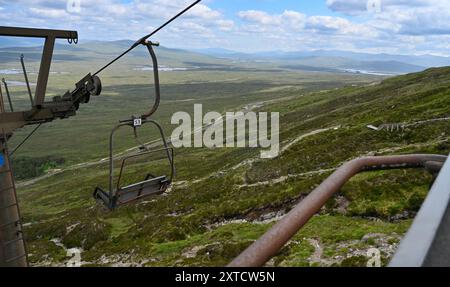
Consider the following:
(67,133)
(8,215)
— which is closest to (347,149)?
(8,215)

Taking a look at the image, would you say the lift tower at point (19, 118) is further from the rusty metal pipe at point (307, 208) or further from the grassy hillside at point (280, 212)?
the rusty metal pipe at point (307, 208)

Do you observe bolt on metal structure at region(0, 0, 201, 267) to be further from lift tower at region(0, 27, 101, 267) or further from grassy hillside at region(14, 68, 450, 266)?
grassy hillside at region(14, 68, 450, 266)

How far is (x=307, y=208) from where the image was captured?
3.14 metres

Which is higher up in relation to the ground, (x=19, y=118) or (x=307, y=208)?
(x=307, y=208)

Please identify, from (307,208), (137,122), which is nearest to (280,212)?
(137,122)

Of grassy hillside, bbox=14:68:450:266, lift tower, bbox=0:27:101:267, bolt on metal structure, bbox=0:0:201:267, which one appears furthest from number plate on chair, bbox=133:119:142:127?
grassy hillside, bbox=14:68:450:266

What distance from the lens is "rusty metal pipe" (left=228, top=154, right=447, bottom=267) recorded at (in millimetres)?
2635

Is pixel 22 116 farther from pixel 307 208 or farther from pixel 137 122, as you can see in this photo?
pixel 307 208

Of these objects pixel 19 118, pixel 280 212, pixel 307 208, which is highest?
pixel 307 208

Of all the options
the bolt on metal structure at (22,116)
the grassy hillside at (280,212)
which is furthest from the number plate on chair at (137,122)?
the grassy hillside at (280,212)

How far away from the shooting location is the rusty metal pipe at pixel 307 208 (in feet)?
8.64
